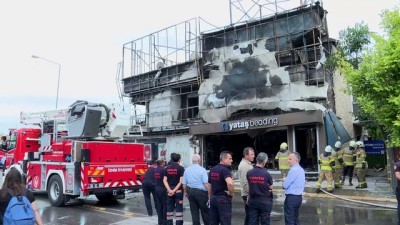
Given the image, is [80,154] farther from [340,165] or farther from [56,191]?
[340,165]

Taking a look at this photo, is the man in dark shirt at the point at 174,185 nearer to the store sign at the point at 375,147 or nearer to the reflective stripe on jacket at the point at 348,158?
the reflective stripe on jacket at the point at 348,158

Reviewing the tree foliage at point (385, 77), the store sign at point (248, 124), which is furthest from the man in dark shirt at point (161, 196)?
the store sign at point (248, 124)

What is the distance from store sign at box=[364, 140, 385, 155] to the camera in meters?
21.3

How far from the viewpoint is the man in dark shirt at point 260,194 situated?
623 centimetres

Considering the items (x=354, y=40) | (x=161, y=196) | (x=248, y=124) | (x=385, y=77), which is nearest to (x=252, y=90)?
(x=248, y=124)

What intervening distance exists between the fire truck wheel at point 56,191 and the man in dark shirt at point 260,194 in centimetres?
723

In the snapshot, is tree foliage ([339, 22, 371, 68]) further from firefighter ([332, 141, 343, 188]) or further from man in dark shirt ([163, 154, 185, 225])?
man in dark shirt ([163, 154, 185, 225])

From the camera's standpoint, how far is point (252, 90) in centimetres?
1989

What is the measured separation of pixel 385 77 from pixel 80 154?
9.05 m

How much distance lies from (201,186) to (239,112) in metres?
13.6

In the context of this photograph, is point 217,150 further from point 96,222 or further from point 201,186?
point 201,186

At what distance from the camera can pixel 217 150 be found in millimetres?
22703

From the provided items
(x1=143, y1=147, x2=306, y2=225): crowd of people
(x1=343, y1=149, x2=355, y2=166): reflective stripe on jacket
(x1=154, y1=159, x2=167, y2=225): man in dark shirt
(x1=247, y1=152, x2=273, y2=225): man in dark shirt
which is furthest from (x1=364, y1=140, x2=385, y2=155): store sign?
(x1=247, y1=152, x2=273, y2=225): man in dark shirt

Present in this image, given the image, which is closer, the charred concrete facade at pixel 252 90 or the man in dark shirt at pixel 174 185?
the man in dark shirt at pixel 174 185
